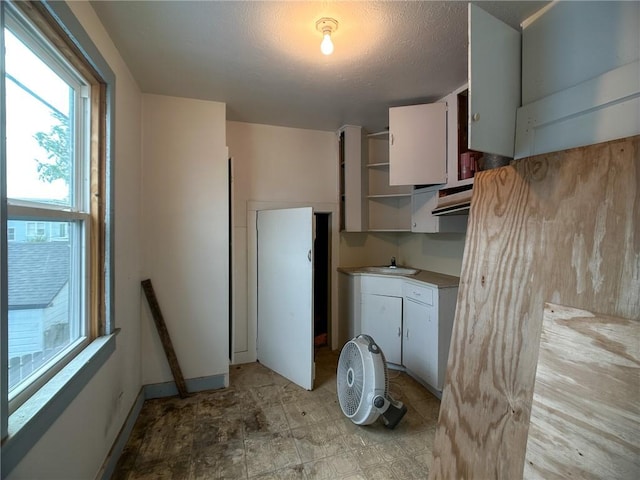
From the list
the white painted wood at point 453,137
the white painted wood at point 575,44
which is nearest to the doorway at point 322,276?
the white painted wood at point 453,137

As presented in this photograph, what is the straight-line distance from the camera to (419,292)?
256 centimetres

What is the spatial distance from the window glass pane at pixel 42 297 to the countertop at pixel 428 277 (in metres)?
2.23

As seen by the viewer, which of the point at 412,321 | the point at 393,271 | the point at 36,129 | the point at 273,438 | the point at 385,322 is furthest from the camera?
the point at 393,271

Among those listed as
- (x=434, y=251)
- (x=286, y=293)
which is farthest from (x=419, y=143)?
(x=286, y=293)

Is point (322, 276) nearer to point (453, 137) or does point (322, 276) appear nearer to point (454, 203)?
point (454, 203)

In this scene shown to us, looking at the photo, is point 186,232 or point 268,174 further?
point 268,174

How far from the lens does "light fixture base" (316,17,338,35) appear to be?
1509 mm

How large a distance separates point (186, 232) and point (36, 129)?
1.37m

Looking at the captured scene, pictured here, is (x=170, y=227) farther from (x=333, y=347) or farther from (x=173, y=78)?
(x=333, y=347)

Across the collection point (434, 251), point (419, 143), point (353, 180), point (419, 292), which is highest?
point (419, 143)

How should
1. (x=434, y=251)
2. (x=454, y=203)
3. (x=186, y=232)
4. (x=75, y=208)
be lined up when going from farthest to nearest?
(x=434, y=251) → (x=186, y=232) → (x=454, y=203) → (x=75, y=208)

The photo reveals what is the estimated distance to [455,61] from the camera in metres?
1.92

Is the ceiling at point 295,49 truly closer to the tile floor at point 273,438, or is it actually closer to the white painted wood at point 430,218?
Result: the white painted wood at point 430,218

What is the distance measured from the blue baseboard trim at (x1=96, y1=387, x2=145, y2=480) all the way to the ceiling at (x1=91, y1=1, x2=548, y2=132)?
2308 millimetres
